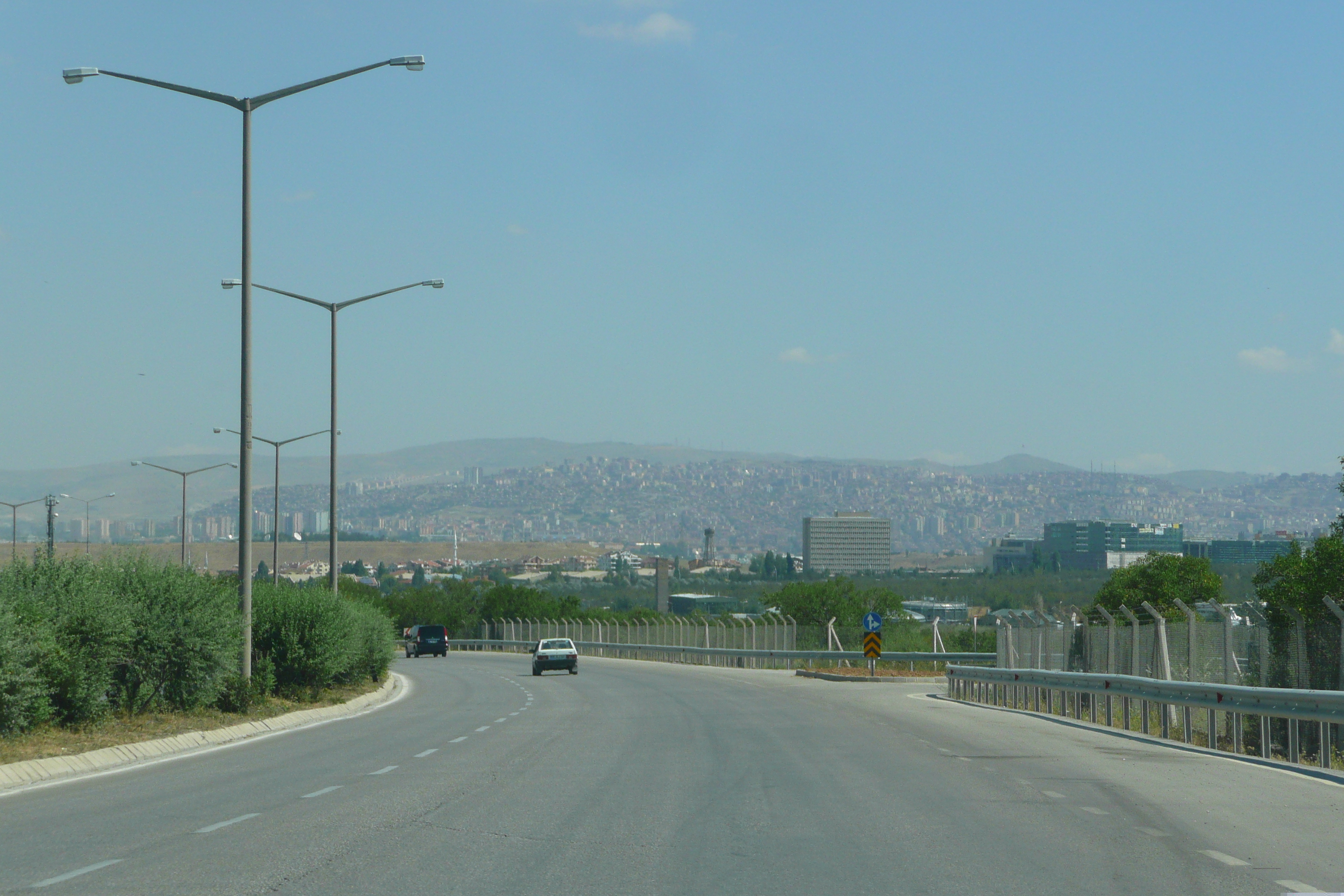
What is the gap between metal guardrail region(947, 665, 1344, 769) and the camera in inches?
712

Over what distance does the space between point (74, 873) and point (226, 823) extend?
269cm

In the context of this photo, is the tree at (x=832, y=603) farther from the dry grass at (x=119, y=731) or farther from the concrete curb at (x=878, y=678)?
the dry grass at (x=119, y=731)

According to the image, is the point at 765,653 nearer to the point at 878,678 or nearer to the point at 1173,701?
the point at 878,678

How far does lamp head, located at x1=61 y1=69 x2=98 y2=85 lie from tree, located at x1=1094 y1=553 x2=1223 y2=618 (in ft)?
158

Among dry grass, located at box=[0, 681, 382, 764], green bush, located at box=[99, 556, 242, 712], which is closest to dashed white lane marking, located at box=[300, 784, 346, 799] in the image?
dry grass, located at box=[0, 681, 382, 764]

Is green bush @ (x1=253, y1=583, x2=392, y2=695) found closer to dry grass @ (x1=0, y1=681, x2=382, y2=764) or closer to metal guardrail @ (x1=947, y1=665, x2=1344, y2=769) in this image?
dry grass @ (x1=0, y1=681, x2=382, y2=764)

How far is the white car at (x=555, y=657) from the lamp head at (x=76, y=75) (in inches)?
1540

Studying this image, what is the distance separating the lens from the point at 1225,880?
990cm

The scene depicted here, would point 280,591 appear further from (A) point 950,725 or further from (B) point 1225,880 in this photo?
(B) point 1225,880

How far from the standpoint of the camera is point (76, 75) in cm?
2534

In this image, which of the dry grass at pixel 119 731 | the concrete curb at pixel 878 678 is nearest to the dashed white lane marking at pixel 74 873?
Result: the dry grass at pixel 119 731

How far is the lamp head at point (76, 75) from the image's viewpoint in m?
25.2

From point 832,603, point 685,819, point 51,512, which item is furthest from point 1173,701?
point 832,603

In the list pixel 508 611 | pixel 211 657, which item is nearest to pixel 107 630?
pixel 211 657
